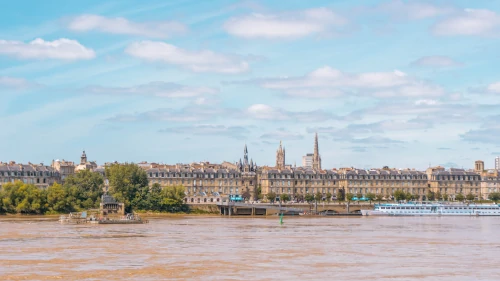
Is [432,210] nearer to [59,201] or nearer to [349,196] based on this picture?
[349,196]

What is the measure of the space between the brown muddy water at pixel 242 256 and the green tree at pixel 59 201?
48.2 metres

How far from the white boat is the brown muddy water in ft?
254

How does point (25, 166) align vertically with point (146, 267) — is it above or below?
above

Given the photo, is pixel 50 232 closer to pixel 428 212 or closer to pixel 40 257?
pixel 40 257

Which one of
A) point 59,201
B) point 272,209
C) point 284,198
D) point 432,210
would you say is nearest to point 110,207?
point 59,201

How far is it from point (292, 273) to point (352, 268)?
4690 millimetres

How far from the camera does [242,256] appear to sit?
61.6 m

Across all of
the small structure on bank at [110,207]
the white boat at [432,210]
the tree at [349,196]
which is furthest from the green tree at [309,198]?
the small structure on bank at [110,207]

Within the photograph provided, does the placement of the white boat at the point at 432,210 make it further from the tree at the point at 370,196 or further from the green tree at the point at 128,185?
the green tree at the point at 128,185

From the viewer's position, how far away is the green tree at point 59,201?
13812 cm

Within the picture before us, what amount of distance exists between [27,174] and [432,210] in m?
78.8

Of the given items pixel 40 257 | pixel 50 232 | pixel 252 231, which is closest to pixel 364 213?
pixel 252 231

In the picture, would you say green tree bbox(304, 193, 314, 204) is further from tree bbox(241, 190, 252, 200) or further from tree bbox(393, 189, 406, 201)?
tree bbox(393, 189, 406, 201)

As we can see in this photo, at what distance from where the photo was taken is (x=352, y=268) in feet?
177
